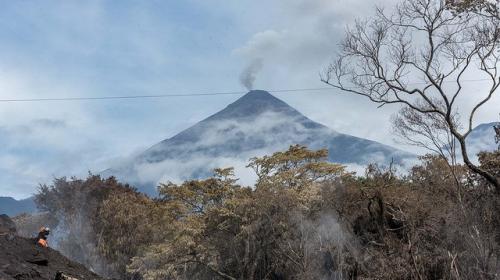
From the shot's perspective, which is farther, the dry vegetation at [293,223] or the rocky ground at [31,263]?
the dry vegetation at [293,223]

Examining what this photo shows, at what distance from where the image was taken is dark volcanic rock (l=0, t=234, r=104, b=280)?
37.0 feet

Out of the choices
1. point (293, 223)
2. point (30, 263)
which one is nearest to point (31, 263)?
point (30, 263)

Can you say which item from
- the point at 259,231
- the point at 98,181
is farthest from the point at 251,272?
the point at 98,181

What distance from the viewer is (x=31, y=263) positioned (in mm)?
13062

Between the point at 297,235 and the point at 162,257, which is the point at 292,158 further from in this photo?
the point at 162,257

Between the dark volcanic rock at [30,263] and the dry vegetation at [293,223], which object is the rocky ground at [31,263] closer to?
the dark volcanic rock at [30,263]

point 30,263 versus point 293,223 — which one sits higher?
point 30,263

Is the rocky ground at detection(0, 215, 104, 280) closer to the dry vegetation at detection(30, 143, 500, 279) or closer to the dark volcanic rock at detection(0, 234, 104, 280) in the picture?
the dark volcanic rock at detection(0, 234, 104, 280)

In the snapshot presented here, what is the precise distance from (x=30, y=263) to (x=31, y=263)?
11cm

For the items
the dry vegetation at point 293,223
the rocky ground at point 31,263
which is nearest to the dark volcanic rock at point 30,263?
the rocky ground at point 31,263

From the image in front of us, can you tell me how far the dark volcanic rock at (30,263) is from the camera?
1128 centimetres

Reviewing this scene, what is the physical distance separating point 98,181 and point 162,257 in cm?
1550

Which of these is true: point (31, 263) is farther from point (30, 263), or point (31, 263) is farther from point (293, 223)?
point (293, 223)

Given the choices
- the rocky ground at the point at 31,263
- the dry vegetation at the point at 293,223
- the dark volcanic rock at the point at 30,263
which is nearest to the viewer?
the rocky ground at the point at 31,263
